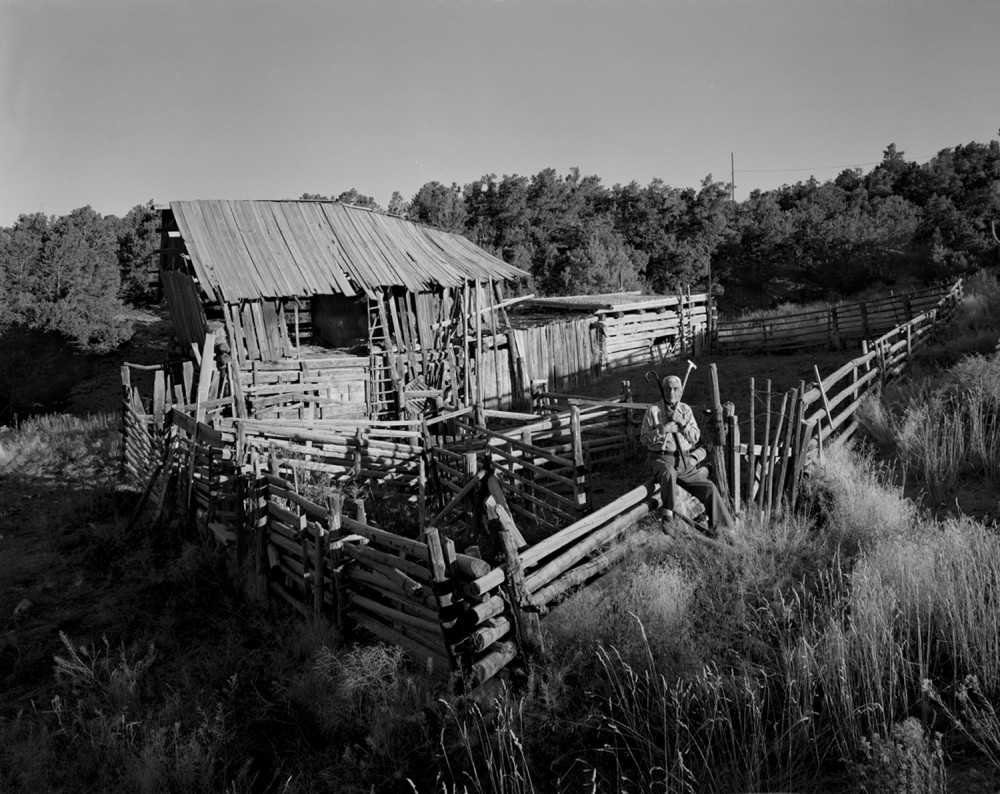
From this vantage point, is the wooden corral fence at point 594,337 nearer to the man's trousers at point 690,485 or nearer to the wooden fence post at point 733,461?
the wooden fence post at point 733,461

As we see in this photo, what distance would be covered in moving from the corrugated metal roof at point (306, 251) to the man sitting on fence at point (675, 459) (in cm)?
1084

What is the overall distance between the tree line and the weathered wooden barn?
1194cm

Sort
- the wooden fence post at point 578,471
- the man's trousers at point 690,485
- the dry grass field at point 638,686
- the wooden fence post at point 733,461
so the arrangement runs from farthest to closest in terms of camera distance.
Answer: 1. the wooden fence post at point 578,471
2. the wooden fence post at point 733,461
3. the man's trousers at point 690,485
4. the dry grass field at point 638,686

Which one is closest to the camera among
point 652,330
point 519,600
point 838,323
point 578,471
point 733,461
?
point 519,600

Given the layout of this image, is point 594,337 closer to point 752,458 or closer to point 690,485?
point 752,458

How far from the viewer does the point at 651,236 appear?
4244cm

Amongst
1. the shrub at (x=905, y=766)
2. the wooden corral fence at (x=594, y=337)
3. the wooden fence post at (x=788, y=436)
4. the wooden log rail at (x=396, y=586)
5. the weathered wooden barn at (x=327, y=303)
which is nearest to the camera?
the shrub at (x=905, y=766)

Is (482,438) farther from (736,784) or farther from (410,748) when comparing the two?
(736,784)

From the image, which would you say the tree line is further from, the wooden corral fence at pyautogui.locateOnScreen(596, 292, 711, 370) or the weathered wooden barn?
the weathered wooden barn

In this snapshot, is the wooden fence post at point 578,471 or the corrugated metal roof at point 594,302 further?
the corrugated metal roof at point 594,302

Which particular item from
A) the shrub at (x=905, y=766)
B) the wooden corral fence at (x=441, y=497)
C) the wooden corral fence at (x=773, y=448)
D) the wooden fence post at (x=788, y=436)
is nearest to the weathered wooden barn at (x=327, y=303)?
the wooden corral fence at (x=441, y=497)

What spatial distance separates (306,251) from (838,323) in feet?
50.6

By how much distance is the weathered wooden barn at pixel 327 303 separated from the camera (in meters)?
15.2

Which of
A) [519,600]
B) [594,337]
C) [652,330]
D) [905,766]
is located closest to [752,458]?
[519,600]
